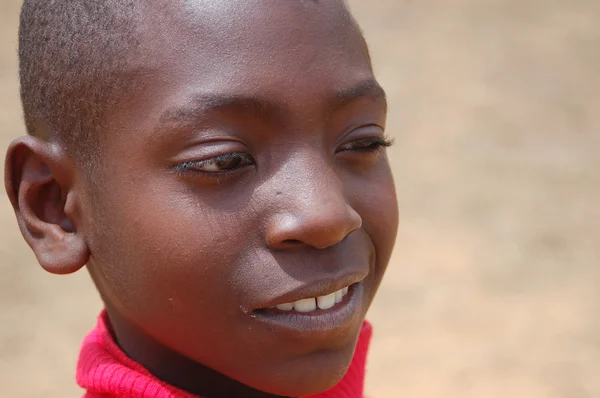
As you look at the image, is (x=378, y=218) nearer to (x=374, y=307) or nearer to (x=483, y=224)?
Result: (x=374, y=307)

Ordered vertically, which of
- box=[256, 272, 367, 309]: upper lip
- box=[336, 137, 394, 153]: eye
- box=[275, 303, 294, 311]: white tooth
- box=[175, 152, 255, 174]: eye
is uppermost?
box=[336, 137, 394, 153]: eye

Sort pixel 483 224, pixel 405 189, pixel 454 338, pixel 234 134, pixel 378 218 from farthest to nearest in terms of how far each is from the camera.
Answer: pixel 405 189
pixel 483 224
pixel 454 338
pixel 378 218
pixel 234 134

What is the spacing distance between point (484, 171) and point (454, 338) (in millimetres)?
1205

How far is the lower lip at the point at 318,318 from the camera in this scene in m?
1.32

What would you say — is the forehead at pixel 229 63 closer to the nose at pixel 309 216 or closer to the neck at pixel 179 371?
the nose at pixel 309 216

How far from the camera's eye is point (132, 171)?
134 cm

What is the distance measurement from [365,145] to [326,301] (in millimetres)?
267

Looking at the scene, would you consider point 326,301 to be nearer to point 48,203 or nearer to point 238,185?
point 238,185

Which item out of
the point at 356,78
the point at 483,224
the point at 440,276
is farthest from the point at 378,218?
the point at 483,224

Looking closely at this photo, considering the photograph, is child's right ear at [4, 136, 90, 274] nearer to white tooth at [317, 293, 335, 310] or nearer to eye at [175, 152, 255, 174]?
eye at [175, 152, 255, 174]

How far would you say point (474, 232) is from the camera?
387cm

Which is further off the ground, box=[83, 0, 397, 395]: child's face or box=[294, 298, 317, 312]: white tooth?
box=[83, 0, 397, 395]: child's face

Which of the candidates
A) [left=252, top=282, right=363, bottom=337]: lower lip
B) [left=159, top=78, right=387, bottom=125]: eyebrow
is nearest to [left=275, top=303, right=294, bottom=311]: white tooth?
[left=252, top=282, right=363, bottom=337]: lower lip

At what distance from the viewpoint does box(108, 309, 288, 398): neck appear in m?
1.47
